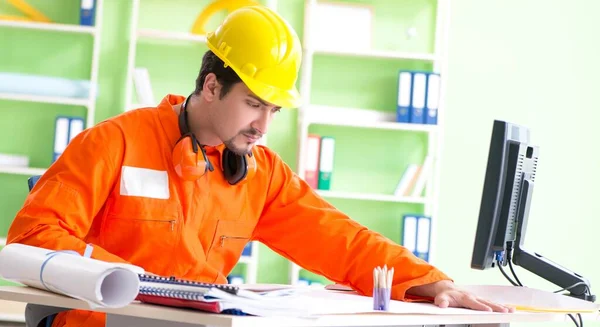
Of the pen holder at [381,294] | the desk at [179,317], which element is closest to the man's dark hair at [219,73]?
the pen holder at [381,294]

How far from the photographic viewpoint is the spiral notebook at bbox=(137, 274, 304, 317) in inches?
58.3

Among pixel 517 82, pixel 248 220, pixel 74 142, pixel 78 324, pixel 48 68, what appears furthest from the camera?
pixel 517 82

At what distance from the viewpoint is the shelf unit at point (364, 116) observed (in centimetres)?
504

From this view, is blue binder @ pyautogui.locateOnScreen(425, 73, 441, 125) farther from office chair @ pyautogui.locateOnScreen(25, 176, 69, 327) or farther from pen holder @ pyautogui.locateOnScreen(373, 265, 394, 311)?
office chair @ pyautogui.locateOnScreen(25, 176, 69, 327)

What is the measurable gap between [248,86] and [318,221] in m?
0.46

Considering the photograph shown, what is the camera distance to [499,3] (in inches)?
213

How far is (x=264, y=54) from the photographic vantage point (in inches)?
88.4

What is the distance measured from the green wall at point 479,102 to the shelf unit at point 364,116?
11cm

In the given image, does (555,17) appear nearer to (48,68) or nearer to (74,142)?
(48,68)

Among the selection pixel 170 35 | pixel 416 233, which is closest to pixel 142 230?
pixel 170 35

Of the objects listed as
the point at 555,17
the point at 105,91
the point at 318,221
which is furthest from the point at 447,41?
the point at 318,221

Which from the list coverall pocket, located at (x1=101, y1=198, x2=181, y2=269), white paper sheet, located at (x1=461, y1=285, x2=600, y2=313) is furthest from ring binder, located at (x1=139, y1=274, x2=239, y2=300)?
white paper sheet, located at (x1=461, y1=285, x2=600, y2=313)

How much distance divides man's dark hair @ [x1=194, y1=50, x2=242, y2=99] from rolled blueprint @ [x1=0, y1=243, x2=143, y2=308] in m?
0.81

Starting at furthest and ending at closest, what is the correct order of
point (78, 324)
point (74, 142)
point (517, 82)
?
point (517, 82), point (74, 142), point (78, 324)
